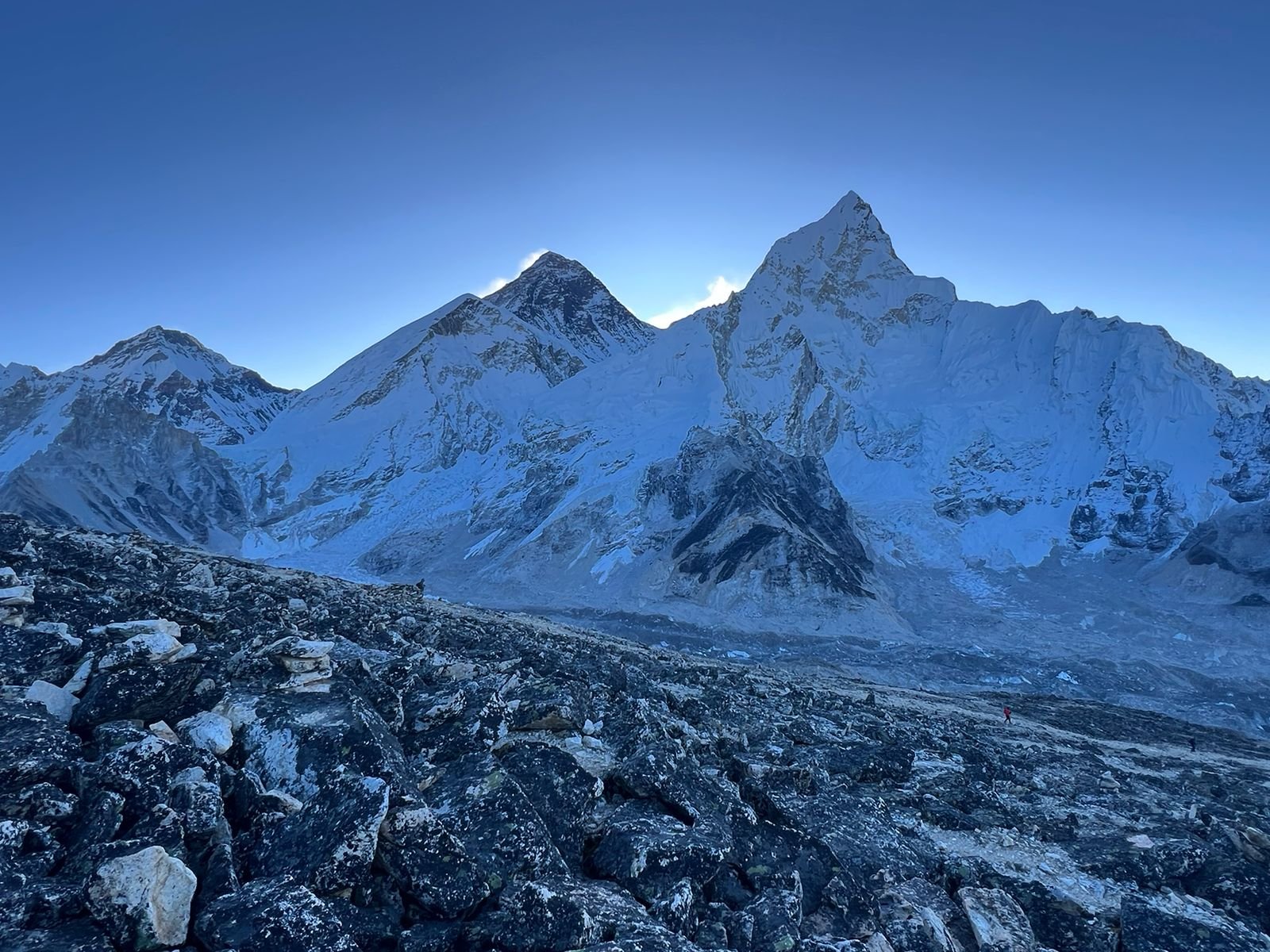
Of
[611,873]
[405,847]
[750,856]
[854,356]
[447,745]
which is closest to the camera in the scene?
[405,847]

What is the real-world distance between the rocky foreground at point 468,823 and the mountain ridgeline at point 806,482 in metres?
51.2

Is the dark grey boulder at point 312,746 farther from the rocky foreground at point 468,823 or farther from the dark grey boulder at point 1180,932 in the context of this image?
the dark grey boulder at point 1180,932

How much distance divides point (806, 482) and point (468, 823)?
370 ft

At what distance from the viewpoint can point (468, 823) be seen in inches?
233

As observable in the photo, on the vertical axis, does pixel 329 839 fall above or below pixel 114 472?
below

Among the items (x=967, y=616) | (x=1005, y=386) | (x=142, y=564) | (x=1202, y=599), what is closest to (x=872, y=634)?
(x=967, y=616)

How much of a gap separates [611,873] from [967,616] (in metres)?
88.6

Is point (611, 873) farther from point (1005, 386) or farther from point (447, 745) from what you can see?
point (1005, 386)

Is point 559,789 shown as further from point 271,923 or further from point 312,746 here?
point 271,923

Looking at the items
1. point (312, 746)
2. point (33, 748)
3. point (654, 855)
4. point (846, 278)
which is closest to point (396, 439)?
point (846, 278)

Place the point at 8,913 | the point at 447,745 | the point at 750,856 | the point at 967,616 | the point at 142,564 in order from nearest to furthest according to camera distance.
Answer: the point at 8,913 < the point at 750,856 < the point at 447,745 < the point at 142,564 < the point at 967,616

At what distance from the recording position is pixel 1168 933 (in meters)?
6.75

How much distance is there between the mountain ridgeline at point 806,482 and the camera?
79.9 meters

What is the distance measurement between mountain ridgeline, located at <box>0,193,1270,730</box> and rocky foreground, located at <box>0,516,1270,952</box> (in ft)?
168
